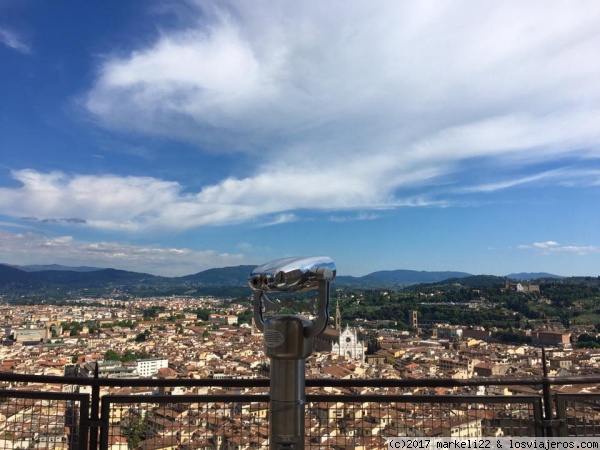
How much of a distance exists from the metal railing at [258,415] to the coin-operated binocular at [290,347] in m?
0.41

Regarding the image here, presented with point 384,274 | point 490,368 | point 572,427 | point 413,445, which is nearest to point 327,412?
point 413,445

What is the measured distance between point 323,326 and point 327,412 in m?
0.63

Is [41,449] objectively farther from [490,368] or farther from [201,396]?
[490,368]

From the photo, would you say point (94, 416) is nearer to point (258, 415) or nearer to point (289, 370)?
point (258, 415)

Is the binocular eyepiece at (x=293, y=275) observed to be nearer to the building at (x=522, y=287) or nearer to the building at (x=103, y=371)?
the building at (x=103, y=371)

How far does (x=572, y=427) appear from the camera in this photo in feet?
6.26

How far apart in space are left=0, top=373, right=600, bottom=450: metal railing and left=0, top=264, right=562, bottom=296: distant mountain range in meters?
63.7

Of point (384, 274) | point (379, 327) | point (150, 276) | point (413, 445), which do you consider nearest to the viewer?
point (413, 445)

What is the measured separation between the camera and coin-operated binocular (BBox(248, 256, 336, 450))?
147 cm

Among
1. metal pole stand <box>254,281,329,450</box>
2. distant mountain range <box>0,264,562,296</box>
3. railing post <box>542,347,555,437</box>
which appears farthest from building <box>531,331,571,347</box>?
distant mountain range <box>0,264,562,296</box>

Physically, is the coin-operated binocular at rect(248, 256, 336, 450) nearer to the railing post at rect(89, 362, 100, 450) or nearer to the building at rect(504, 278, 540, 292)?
the railing post at rect(89, 362, 100, 450)

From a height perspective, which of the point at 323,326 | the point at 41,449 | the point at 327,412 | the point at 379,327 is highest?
the point at 323,326

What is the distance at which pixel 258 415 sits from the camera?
1.92 m

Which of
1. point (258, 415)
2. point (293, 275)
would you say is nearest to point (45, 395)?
A: point (258, 415)
